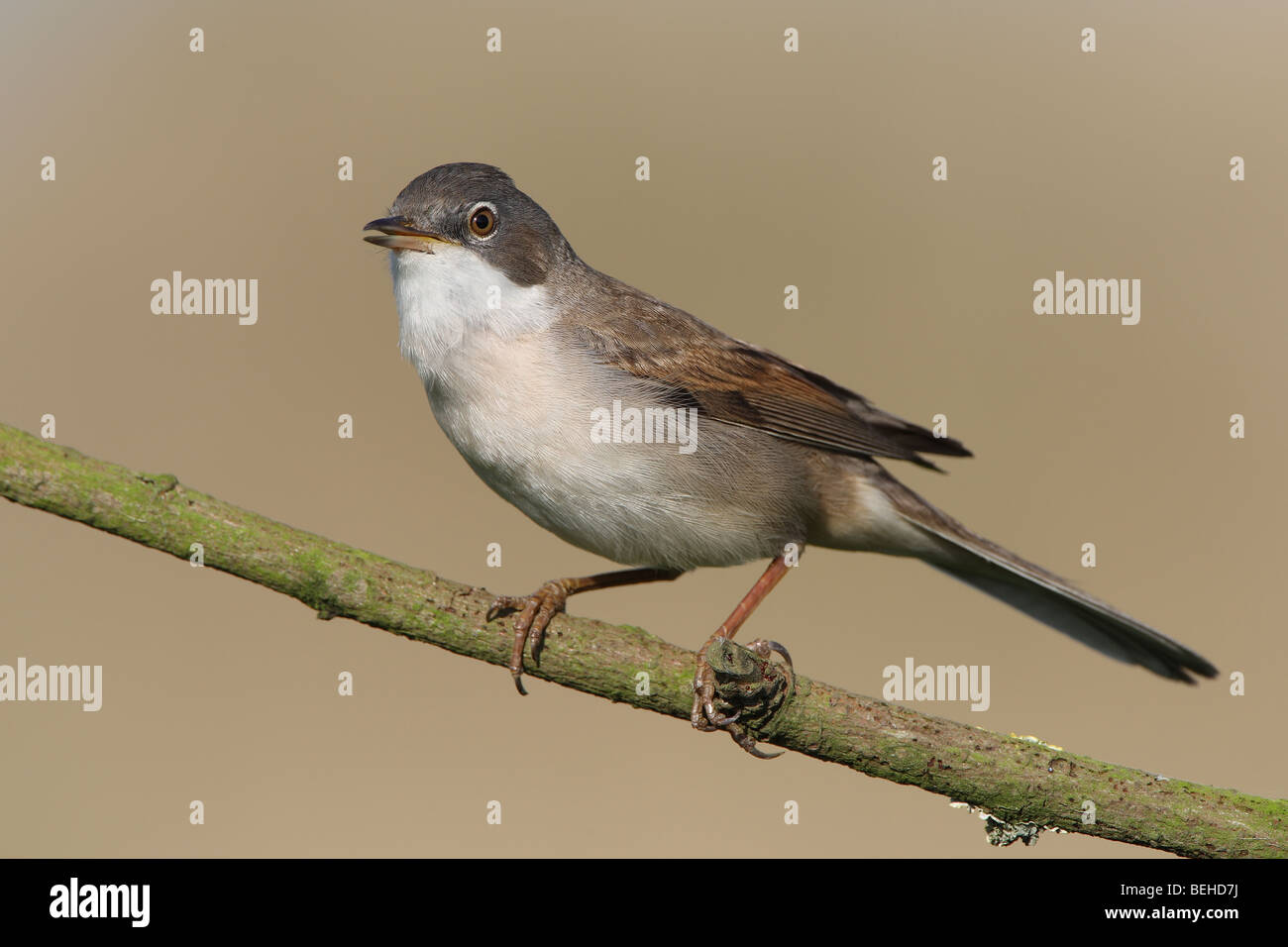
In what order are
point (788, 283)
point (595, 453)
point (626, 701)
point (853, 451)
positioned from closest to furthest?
point (626, 701), point (595, 453), point (853, 451), point (788, 283)

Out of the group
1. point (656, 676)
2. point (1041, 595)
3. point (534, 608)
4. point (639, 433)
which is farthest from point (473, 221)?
point (1041, 595)

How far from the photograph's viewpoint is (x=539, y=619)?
3.83m

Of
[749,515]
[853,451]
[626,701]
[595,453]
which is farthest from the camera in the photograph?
[853,451]

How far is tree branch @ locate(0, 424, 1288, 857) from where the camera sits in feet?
11.0

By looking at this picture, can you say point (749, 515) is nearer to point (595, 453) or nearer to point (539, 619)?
point (595, 453)

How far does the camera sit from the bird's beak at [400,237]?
13.9 feet

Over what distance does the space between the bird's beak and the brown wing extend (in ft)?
2.20

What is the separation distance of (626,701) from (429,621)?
723 millimetres

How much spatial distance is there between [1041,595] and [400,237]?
3.27 m

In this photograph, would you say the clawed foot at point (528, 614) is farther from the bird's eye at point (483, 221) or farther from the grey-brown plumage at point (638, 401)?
the bird's eye at point (483, 221)

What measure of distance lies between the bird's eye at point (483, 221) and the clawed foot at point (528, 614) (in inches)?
59.2

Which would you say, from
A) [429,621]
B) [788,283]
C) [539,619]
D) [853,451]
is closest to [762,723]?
[539,619]

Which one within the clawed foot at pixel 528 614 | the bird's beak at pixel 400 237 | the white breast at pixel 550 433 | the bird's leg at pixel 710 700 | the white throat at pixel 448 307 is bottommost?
the bird's leg at pixel 710 700

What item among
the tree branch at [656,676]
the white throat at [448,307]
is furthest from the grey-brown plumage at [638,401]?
the tree branch at [656,676]
